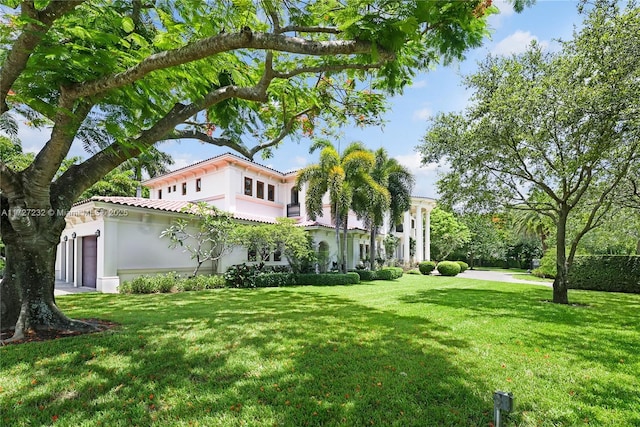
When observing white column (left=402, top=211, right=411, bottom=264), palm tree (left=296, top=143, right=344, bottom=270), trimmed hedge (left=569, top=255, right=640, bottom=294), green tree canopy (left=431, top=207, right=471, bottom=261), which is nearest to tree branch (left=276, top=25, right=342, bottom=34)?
palm tree (left=296, top=143, right=344, bottom=270)

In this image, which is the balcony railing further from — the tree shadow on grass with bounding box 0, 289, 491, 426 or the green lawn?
the tree shadow on grass with bounding box 0, 289, 491, 426

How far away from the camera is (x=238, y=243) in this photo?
16156 mm

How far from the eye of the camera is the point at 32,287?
594 centimetres

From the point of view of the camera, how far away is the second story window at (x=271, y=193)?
80.2 ft

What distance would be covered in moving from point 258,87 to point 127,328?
18.0 ft

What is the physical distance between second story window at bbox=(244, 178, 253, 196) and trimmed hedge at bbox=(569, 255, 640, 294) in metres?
20.9

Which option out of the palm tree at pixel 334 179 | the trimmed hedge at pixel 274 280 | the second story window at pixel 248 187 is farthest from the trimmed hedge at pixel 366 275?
the second story window at pixel 248 187

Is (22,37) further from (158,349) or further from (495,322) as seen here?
(495,322)

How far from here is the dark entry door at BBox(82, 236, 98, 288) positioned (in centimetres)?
1493

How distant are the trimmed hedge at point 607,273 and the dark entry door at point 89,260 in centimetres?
2597

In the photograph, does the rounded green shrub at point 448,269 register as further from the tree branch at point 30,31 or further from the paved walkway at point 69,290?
the tree branch at point 30,31

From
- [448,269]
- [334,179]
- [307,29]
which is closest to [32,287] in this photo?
[307,29]

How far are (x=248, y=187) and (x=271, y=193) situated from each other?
8.36 ft

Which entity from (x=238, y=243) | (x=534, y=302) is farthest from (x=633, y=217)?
(x=238, y=243)
